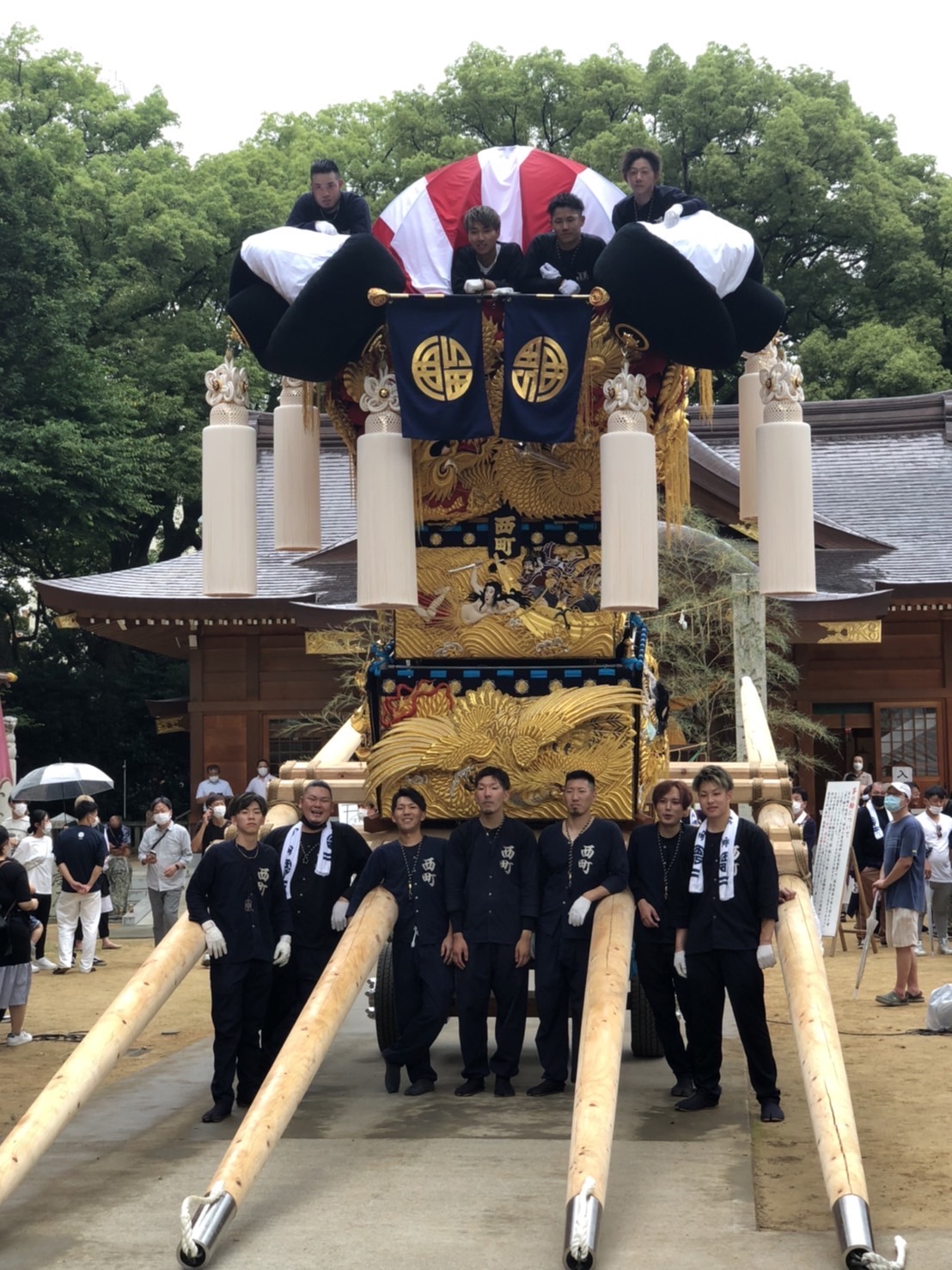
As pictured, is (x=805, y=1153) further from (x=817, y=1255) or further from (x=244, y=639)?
(x=244, y=639)

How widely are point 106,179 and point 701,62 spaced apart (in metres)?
12.2

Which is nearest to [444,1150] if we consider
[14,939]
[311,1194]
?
[311,1194]

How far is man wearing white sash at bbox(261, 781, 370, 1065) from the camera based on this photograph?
24.5ft

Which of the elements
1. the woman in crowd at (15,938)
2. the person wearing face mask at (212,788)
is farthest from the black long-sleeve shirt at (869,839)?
the woman in crowd at (15,938)

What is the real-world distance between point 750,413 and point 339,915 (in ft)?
10.4

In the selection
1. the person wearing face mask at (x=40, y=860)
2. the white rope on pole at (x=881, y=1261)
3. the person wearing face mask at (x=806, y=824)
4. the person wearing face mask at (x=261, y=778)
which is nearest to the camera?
the white rope on pole at (x=881, y=1261)

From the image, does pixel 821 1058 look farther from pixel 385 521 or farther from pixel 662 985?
pixel 385 521

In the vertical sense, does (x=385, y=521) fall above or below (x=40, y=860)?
above

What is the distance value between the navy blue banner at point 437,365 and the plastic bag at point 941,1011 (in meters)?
4.93

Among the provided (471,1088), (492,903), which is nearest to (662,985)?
(492,903)

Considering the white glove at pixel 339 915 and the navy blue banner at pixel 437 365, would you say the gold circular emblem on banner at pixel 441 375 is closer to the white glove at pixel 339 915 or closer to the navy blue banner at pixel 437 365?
the navy blue banner at pixel 437 365

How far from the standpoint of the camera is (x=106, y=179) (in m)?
32.8

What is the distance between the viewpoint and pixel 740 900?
682 cm

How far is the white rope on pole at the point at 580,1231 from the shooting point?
4.85 m
